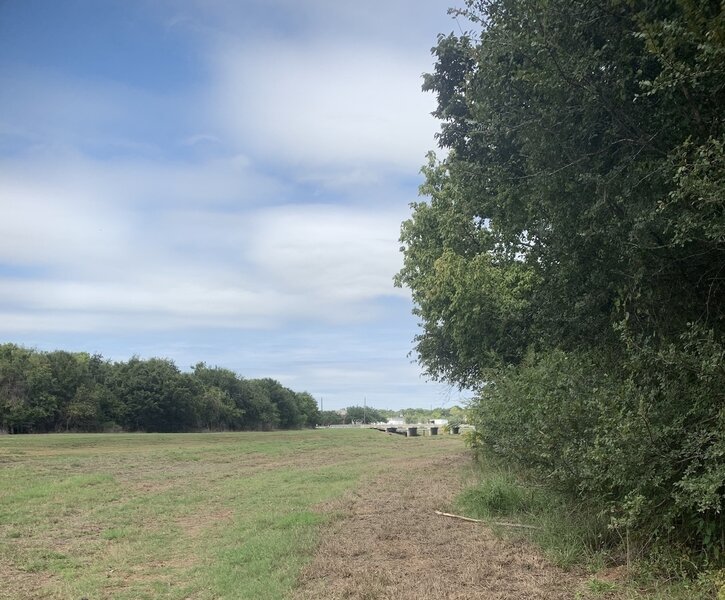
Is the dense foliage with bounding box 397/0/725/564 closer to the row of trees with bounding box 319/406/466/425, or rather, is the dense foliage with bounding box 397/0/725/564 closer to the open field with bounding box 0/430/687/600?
the open field with bounding box 0/430/687/600

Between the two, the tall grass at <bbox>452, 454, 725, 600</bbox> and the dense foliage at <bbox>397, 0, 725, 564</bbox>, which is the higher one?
the dense foliage at <bbox>397, 0, 725, 564</bbox>

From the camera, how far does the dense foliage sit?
5.57 m

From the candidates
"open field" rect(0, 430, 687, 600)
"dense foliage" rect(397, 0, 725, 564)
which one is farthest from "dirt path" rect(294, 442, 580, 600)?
"dense foliage" rect(397, 0, 725, 564)

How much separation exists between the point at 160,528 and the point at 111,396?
65622 mm

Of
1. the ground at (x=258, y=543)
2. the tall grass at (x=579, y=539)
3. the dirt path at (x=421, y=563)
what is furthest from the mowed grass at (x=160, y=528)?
the tall grass at (x=579, y=539)

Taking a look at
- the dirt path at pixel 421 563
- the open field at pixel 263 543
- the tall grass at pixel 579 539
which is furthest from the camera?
the open field at pixel 263 543

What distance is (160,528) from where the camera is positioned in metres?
11.5

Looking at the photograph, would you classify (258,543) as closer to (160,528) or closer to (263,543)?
(263,543)

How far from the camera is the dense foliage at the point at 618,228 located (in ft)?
18.3

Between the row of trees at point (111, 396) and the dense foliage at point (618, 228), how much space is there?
207 feet

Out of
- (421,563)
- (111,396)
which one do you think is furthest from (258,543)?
(111,396)

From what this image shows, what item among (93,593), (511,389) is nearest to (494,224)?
(511,389)

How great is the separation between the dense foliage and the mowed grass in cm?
400

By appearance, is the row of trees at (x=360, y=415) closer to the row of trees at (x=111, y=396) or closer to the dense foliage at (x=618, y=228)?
the row of trees at (x=111, y=396)
